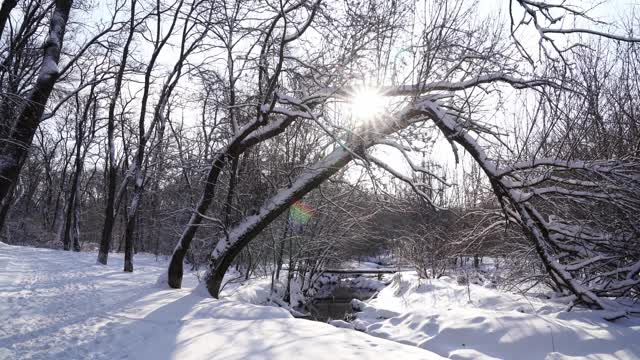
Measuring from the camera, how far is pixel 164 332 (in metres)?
5.39

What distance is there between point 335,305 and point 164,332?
14175 mm

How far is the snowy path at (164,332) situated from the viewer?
4562 mm

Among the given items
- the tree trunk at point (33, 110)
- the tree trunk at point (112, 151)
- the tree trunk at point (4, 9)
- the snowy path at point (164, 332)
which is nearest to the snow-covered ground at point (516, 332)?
the snowy path at point (164, 332)

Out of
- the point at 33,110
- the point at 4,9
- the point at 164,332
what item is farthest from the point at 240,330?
the point at 4,9

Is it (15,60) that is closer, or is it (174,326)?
(174,326)

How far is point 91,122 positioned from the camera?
2508cm

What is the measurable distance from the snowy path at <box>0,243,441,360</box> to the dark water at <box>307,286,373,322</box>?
7169 mm

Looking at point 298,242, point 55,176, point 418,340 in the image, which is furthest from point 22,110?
point 55,176

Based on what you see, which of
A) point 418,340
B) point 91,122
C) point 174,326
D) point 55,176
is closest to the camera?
point 174,326

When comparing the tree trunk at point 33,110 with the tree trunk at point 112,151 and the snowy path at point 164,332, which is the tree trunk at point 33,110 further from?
the tree trunk at point 112,151

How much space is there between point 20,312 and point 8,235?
29.1 meters

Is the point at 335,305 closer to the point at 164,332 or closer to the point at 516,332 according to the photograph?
the point at 516,332

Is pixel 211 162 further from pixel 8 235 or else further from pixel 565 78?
pixel 8 235

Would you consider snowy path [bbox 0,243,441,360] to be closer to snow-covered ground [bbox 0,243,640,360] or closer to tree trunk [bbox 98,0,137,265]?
snow-covered ground [bbox 0,243,640,360]
